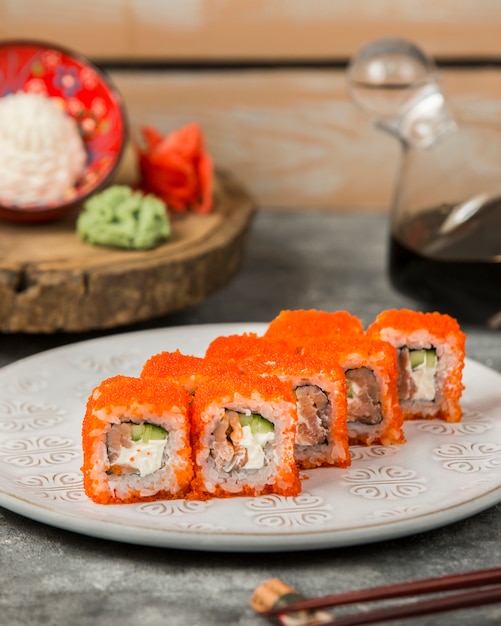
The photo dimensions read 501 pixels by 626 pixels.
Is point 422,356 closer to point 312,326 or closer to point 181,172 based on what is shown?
point 312,326

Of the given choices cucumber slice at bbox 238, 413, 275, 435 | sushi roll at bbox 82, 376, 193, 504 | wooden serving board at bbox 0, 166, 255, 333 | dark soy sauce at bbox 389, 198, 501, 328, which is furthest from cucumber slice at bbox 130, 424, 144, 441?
dark soy sauce at bbox 389, 198, 501, 328

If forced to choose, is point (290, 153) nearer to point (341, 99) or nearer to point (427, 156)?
point (341, 99)

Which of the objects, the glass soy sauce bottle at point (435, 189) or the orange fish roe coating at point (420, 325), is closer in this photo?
the orange fish roe coating at point (420, 325)

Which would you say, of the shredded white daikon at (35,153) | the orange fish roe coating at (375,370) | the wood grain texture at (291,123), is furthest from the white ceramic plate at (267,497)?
the wood grain texture at (291,123)

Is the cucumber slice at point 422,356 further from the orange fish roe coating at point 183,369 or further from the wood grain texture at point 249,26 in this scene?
the wood grain texture at point 249,26

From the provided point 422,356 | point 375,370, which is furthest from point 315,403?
point 422,356

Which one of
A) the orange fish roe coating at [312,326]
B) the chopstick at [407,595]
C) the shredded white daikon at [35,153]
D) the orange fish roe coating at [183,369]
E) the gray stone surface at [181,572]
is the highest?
the shredded white daikon at [35,153]

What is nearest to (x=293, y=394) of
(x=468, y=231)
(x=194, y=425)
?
(x=194, y=425)
